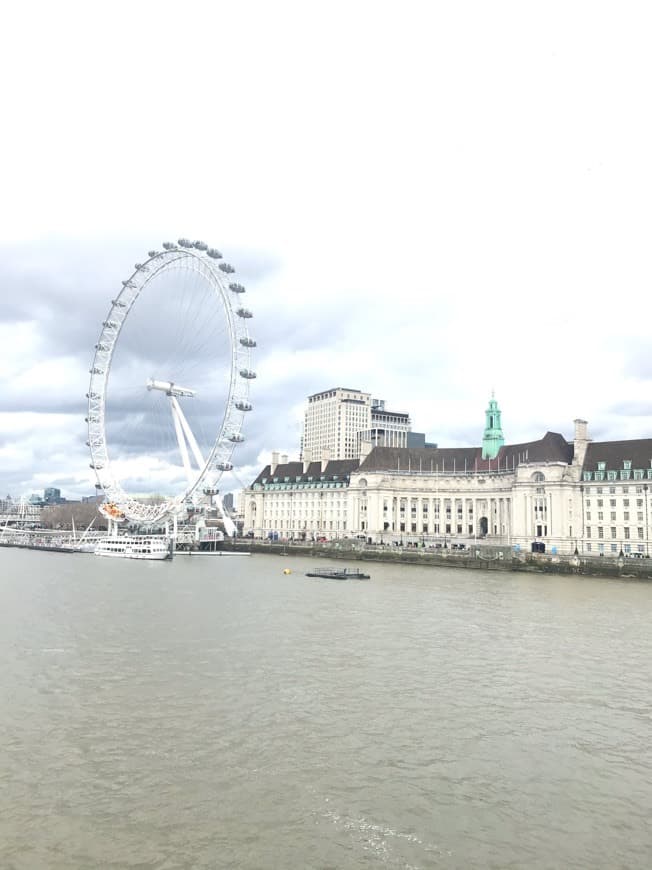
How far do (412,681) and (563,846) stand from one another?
9835mm

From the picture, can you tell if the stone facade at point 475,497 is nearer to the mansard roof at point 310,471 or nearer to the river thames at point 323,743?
the mansard roof at point 310,471

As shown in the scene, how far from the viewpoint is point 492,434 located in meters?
102

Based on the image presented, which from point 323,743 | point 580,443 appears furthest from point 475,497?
point 323,743

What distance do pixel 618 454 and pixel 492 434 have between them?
79.4 feet

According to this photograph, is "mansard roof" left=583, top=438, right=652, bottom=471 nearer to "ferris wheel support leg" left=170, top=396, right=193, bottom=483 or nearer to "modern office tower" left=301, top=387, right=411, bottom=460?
"ferris wheel support leg" left=170, top=396, right=193, bottom=483

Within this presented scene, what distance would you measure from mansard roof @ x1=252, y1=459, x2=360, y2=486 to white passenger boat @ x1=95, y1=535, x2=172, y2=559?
30.1 metres

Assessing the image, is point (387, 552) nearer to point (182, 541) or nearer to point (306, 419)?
point (182, 541)

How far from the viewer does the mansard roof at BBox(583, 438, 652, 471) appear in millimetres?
76375

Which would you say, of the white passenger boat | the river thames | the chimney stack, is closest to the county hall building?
the chimney stack

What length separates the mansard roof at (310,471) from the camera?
111188 millimetres

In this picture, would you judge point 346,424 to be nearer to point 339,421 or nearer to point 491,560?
point 339,421

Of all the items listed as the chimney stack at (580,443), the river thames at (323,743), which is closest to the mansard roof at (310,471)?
the chimney stack at (580,443)

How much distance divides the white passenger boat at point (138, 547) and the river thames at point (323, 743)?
4961cm

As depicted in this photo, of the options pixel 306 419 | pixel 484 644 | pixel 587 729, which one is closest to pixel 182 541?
pixel 484 644
